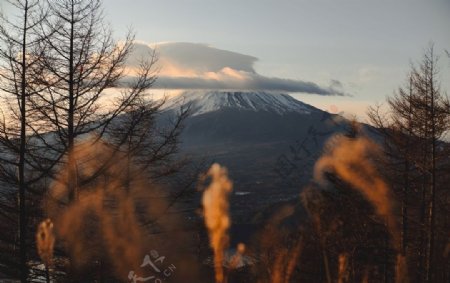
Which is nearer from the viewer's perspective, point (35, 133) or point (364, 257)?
point (35, 133)

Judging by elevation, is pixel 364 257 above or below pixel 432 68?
below

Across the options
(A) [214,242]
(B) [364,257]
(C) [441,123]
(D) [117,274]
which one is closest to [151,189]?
(D) [117,274]

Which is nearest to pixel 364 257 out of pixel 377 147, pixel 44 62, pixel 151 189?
pixel 377 147

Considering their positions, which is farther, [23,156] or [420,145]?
[420,145]

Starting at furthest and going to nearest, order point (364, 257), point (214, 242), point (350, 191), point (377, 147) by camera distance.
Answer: point (350, 191), point (364, 257), point (377, 147), point (214, 242)

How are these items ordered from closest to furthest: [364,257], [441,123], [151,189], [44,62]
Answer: [44,62] → [151,189] → [441,123] → [364,257]

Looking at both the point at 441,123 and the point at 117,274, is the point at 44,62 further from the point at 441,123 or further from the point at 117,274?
the point at 441,123

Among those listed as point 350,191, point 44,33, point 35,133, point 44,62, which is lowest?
point 350,191

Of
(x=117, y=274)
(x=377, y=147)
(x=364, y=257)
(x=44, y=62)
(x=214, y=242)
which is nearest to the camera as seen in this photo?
(x=214, y=242)

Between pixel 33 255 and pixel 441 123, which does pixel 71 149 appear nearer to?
pixel 33 255
